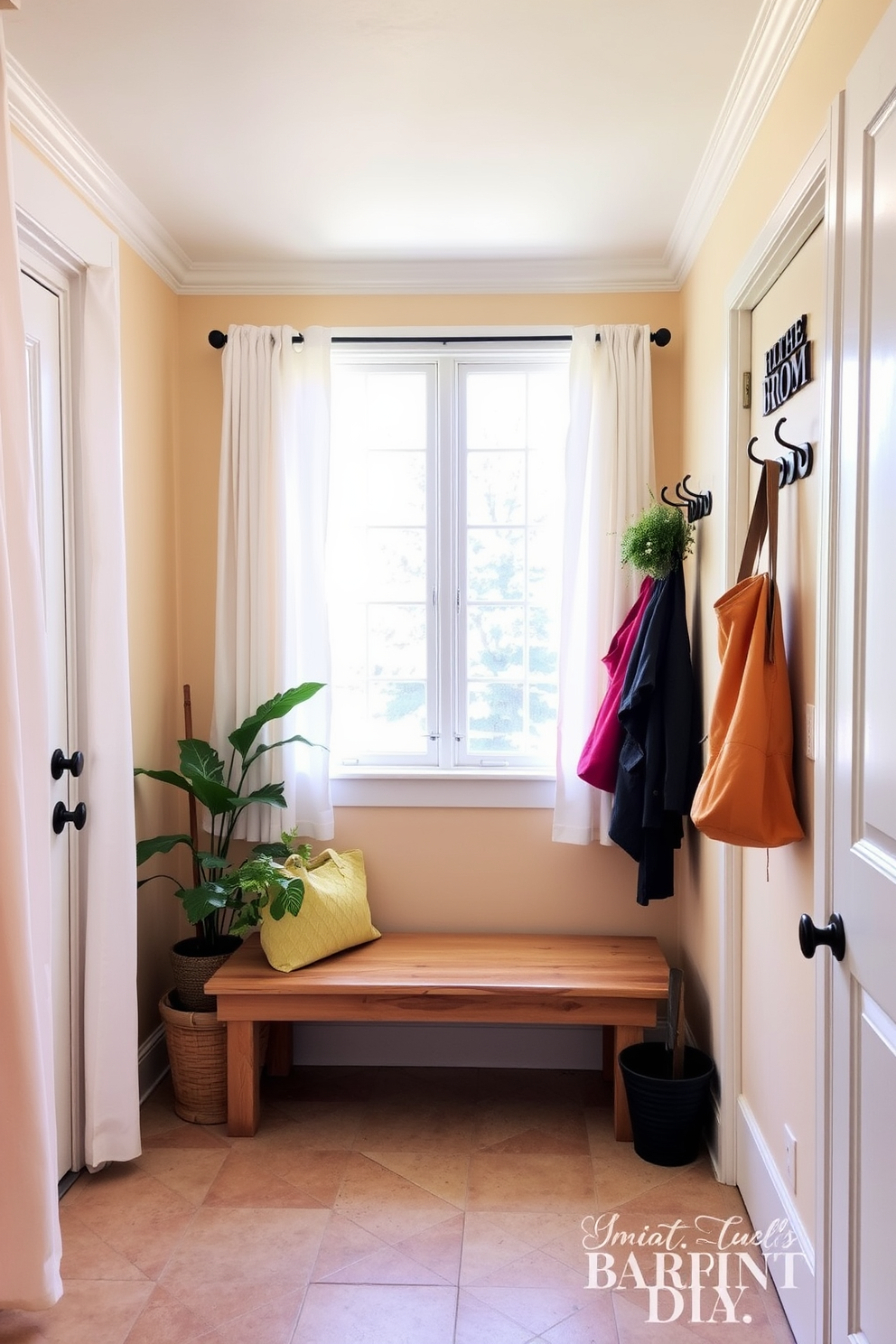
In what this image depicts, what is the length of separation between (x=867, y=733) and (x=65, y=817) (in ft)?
6.51

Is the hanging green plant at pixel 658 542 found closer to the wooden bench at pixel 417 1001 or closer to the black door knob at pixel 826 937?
the wooden bench at pixel 417 1001

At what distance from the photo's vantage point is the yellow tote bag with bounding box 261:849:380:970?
3.03 meters

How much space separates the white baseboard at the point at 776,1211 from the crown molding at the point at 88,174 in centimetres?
298

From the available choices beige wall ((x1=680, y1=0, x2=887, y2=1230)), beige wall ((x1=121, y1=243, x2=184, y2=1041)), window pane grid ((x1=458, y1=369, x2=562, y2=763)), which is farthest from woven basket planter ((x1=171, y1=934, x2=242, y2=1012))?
beige wall ((x1=680, y1=0, x2=887, y2=1230))

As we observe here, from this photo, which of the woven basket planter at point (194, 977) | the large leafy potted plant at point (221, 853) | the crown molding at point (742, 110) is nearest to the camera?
the crown molding at point (742, 110)

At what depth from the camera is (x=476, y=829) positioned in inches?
137

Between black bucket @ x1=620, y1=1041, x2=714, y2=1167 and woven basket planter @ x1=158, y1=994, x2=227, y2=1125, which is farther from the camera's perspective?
woven basket planter @ x1=158, y1=994, x2=227, y2=1125

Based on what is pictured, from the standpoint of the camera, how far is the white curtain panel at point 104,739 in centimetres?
263

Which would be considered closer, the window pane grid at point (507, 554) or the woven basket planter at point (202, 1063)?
the woven basket planter at point (202, 1063)

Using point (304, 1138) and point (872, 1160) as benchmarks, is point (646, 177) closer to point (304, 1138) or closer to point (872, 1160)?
point (872, 1160)

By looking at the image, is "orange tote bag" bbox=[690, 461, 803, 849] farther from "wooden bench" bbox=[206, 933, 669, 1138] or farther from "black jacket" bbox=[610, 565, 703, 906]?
"wooden bench" bbox=[206, 933, 669, 1138]

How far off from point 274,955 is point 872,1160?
1.98 metres

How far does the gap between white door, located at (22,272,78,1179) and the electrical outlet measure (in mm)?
1768

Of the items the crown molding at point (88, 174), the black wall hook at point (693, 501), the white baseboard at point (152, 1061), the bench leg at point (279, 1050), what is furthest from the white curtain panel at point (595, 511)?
the white baseboard at point (152, 1061)
